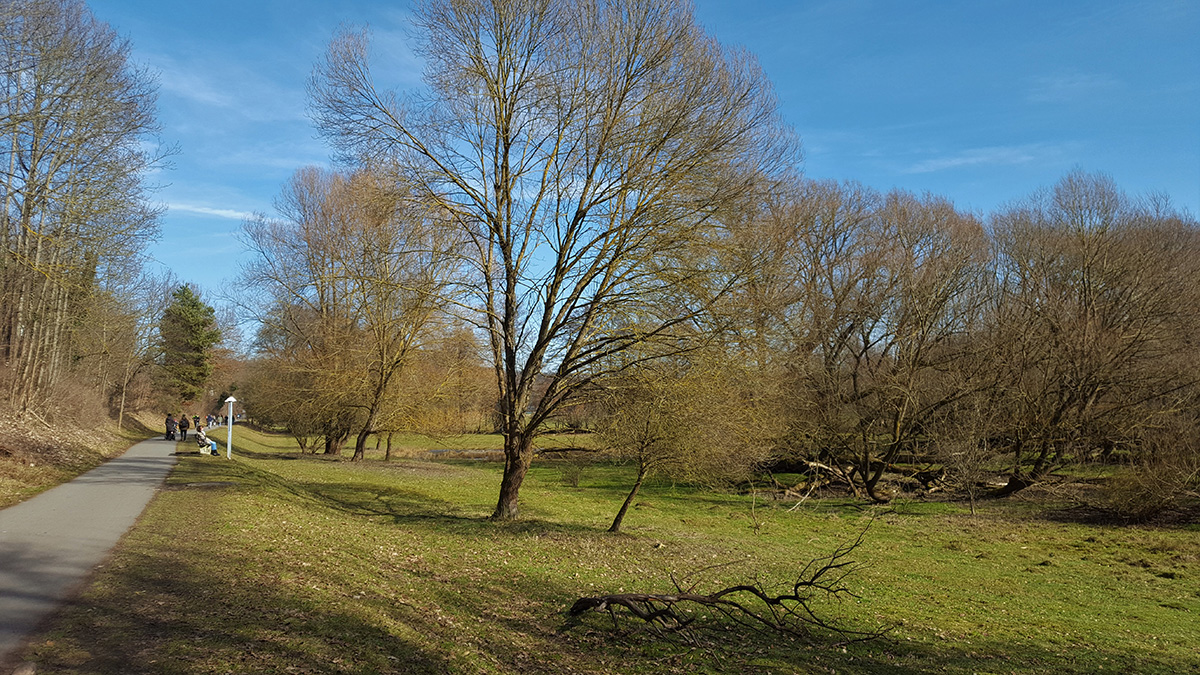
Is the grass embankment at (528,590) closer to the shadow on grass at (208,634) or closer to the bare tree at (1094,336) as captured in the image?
the shadow on grass at (208,634)

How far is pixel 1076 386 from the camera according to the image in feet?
84.1

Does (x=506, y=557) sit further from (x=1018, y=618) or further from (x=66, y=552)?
(x=1018, y=618)

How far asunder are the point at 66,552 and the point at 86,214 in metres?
13.3

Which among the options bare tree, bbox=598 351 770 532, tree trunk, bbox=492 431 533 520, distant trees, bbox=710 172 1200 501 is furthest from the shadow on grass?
distant trees, bbox=710 172 1200 501

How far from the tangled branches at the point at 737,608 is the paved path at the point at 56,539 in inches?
210

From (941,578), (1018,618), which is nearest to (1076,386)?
(941,578)

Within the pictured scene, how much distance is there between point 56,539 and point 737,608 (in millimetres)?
9488

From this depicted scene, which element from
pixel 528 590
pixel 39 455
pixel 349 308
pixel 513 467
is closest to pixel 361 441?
pixel 349 308

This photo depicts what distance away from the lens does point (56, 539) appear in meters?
9.12

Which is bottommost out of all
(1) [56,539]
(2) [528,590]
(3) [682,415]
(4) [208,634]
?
(2) [528,590]

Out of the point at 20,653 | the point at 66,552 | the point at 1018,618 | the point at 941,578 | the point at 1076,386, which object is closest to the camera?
the point at 20,653

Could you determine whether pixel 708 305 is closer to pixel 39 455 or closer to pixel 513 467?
pixel 513 467

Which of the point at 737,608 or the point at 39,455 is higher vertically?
the point at 39,455

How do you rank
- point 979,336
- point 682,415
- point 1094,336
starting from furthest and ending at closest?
point 979,336
point 1094,336
point 682,415
